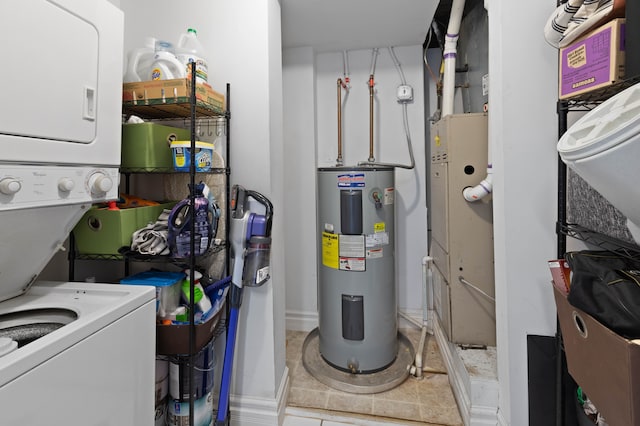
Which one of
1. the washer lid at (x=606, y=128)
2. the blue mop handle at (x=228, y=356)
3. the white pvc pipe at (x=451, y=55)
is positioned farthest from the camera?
the white pvc pipe at (x=451, y=55)

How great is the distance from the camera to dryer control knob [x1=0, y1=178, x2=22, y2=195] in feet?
2.25

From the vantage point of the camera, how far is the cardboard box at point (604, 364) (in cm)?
59

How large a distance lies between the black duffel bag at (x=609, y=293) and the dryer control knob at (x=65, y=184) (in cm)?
130

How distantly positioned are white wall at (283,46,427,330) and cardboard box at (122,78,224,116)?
47.6 inches

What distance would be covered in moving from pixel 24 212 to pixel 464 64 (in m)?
2.57

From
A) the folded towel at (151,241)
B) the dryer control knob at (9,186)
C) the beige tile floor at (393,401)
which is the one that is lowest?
the beige tile floor at (393,401)

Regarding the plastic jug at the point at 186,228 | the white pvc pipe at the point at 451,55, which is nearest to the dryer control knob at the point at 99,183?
the plastic jug at the point at 186,228

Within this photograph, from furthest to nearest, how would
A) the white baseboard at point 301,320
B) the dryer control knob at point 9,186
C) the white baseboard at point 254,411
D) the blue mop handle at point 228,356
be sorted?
the white baseboard at point 301,320, the white baseboard at point 254,411, the blue mop handle at point 228,356, the dryer control knob at point 9,186

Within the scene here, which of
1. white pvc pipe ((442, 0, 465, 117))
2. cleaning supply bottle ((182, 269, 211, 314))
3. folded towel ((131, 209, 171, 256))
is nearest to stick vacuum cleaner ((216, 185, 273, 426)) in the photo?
cleaning supply bottle ((182, 269, 211, 314))

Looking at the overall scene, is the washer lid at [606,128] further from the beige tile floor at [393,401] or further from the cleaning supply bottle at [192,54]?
the beige tile floor at [393,401]

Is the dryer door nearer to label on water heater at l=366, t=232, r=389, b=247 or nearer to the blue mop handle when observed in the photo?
the blue mop handle

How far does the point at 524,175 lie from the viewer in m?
1.17

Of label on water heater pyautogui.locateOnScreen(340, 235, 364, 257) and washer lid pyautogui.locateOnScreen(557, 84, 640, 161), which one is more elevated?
washer lid pyautogui.locateOnScreen(557, 84, 640, 161)

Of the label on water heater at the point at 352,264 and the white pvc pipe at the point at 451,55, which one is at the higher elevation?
the white pvc pipe at the point at 451,55
